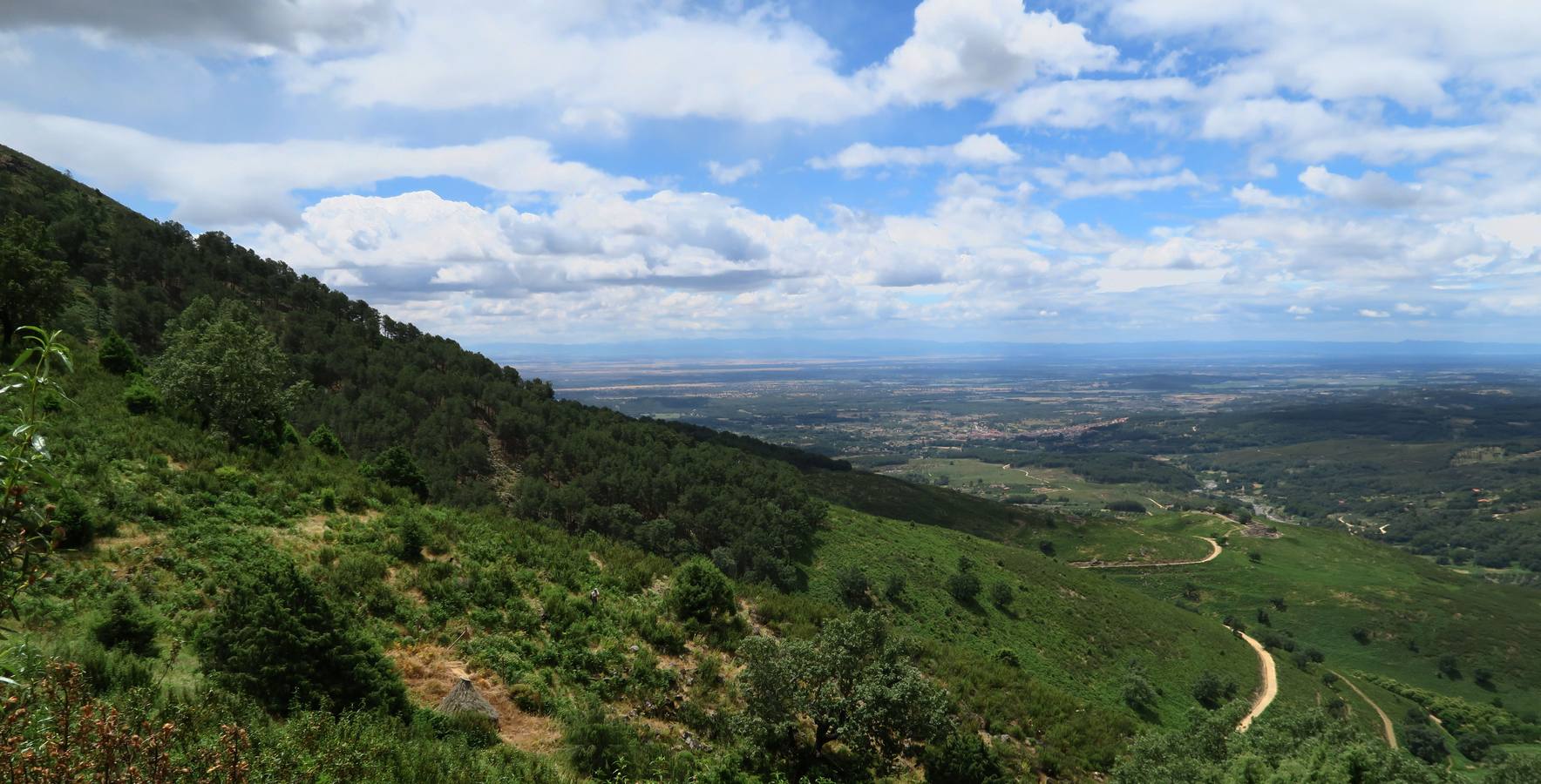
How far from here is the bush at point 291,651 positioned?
13117 millimetres

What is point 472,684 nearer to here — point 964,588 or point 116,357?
point 116,357

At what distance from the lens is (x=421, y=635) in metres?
19.1

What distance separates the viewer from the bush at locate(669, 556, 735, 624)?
84.4 ft

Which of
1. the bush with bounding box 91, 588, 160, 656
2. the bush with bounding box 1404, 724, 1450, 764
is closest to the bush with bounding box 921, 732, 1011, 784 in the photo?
the bush with bounding box 91, 588, 160, 656

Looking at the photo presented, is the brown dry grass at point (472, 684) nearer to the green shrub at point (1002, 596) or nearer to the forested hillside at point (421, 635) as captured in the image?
the forested hillside at point (421, 635)

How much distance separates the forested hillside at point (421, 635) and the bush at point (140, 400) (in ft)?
0.45

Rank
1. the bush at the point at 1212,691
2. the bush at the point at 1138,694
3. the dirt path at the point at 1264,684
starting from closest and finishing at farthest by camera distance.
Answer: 1. the bush at the point at 1138,694
2. the bush at the point at 1212,691
3. the dirt path at the point at 1264,684

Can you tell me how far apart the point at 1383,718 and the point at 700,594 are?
240 feet

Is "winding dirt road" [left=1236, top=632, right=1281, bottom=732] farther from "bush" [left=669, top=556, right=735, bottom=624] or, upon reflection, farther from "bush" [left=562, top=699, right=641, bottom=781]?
"bush" [left=562, top=699, right=641, bottom=781]

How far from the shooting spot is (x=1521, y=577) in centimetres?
14500

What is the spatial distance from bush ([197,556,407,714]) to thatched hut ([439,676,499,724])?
3.92 feet

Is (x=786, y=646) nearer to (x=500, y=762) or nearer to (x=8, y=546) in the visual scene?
(x=500, y=762)

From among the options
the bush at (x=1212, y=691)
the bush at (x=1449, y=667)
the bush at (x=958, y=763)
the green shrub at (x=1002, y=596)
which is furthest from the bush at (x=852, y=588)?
the bush at (x=1449, y=667)

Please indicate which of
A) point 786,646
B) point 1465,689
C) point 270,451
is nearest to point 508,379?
point 270,451
